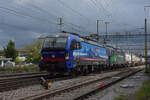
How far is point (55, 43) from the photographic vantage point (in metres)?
15.6

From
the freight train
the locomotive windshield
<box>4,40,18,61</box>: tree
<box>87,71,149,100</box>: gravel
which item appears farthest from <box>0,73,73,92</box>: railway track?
<box>4,40,18,61</box>: tree

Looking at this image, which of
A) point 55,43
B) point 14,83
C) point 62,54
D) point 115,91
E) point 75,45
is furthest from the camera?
point 75,45

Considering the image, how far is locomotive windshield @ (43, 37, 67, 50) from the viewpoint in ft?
50.1

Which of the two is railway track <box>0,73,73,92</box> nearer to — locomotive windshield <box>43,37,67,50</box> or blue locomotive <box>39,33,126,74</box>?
blue locomotive <box>39,33,126,74</box>

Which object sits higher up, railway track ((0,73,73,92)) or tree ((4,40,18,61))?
tree ((4,40,18,61))

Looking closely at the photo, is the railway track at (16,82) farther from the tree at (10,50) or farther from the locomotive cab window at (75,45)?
the tree at (10,50)

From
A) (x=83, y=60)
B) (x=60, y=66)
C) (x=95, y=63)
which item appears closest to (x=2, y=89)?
(x=60, y=66)

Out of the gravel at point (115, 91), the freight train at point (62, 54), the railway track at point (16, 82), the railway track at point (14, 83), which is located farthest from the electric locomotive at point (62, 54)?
the gravel at point (115, 91)

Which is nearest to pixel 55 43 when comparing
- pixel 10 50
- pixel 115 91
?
pixel 115 91

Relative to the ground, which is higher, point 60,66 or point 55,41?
point 55,41

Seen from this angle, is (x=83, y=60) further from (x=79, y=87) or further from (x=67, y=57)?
(x=79, y=87)

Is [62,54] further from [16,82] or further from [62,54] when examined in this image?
[16,82]

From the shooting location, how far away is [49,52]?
15.3 m

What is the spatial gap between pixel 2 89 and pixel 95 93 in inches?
186
